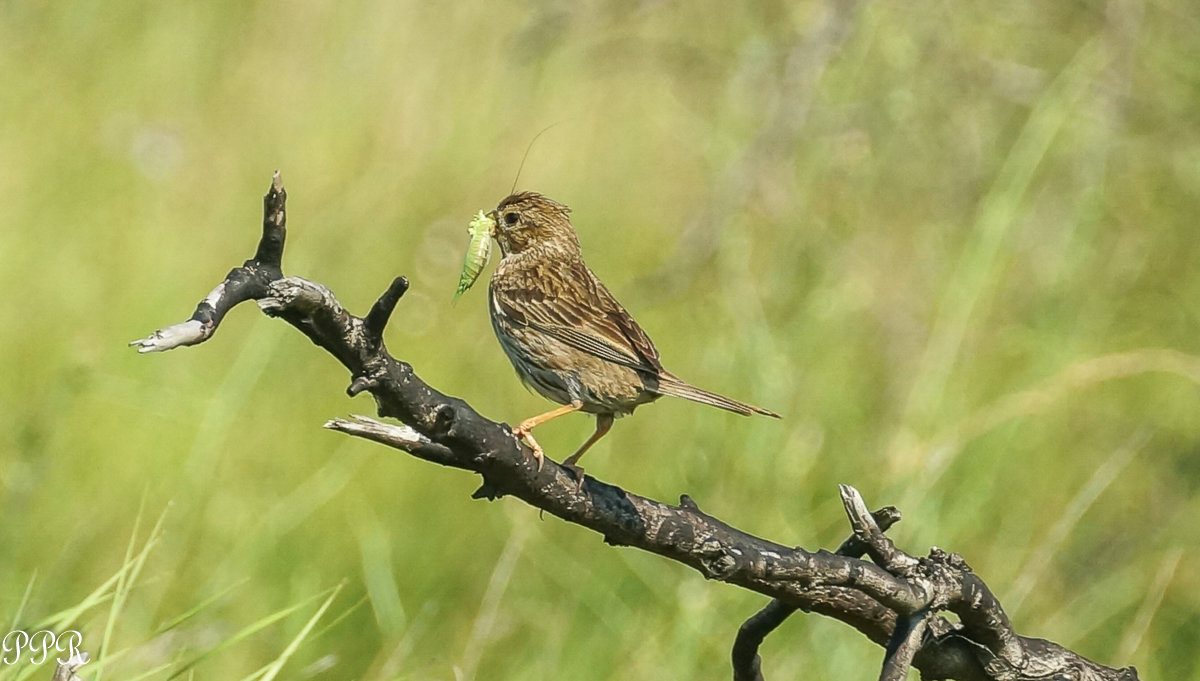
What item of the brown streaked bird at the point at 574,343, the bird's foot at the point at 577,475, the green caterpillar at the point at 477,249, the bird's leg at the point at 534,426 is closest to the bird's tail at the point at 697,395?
the brown streaked bird at the point at 574,343

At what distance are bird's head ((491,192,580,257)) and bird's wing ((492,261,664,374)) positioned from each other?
0.22 m

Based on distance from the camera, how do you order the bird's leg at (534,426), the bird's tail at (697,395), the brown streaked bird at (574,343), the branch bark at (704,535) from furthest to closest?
1. the brown streaked bird at (574,343)
2. the bird's tail at (697,395)
3. the bird's leg at (534,426)
4. the branch bark at (704,535)

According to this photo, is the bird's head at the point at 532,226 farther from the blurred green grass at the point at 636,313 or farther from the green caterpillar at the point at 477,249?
the blurred green grass at the point at 636,313

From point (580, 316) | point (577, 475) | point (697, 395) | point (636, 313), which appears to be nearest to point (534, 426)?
point (697, 395)

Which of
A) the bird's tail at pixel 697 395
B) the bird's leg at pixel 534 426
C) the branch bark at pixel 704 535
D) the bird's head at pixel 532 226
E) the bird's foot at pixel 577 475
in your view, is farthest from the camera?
the bird's head at pixel 532 226

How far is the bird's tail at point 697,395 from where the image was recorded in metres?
3.82

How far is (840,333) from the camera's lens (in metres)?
7.14

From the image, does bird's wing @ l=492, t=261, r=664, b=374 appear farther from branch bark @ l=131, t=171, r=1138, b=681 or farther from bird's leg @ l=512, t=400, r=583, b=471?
branch bark @ l=131, t=171, r=1138, b=681

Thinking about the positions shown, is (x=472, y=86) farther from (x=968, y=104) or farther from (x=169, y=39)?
(x=968, y=104)

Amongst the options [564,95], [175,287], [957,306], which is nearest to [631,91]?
[564,95]

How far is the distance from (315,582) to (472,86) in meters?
5.11

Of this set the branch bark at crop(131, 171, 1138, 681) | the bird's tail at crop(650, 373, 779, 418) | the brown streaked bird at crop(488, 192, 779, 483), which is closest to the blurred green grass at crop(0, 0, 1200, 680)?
the brown streaked bird at crop(488, 192, 779, 483)

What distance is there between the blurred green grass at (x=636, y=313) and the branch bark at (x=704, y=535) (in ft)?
5.17

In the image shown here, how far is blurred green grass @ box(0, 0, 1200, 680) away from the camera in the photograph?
16.7ft
